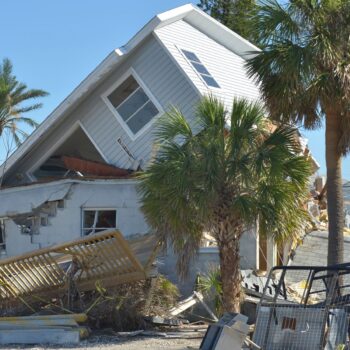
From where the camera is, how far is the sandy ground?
11.4 meters

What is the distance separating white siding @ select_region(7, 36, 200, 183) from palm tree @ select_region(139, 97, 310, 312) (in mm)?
4004

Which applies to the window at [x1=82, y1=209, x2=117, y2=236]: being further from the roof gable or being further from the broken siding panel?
the broken siding panel

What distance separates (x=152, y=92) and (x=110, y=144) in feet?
5.80

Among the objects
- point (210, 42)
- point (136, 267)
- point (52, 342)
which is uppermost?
point (210, 42)

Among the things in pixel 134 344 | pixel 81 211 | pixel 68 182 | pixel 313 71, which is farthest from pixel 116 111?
pixel 134 344

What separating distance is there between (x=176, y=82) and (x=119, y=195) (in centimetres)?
314

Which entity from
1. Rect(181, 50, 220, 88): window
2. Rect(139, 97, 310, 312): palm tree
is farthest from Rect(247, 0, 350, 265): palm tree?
Rect(181, 50, 220, 88): window

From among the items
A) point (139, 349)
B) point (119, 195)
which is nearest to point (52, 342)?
point (139, 349)

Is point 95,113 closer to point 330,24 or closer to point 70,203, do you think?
point 70,203

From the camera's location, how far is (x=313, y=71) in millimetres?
13109

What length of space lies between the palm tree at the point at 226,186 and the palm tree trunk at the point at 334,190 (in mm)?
1125

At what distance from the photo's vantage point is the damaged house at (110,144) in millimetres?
16406

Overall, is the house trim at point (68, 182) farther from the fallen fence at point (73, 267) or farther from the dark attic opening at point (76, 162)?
the fallen fence at point (73, 267)

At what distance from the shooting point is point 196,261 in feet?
48.3
